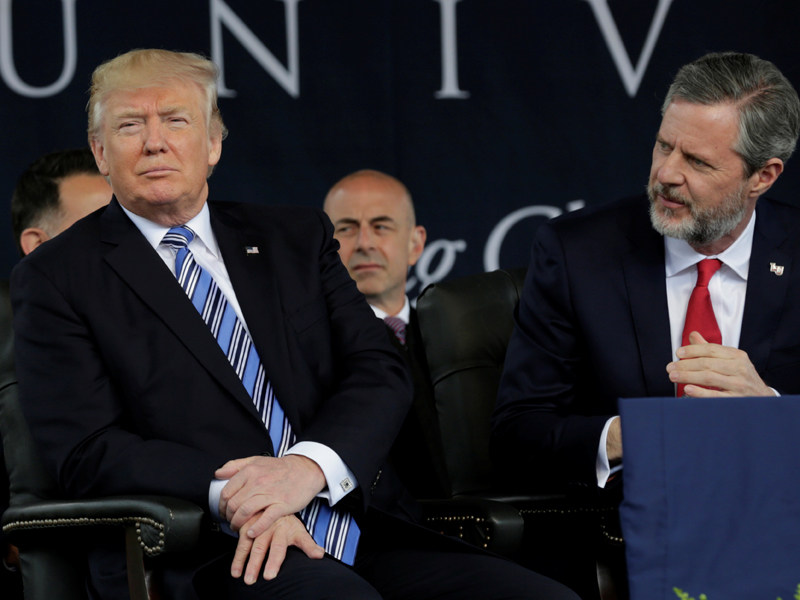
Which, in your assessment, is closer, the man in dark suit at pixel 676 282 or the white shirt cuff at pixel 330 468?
the white shirt cuff at pixel 330 468

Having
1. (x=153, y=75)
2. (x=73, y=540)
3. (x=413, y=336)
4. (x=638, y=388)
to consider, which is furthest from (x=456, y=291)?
(x=73, y=540)

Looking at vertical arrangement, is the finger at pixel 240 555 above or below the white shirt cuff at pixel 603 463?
below

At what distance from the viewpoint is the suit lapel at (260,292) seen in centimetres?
204

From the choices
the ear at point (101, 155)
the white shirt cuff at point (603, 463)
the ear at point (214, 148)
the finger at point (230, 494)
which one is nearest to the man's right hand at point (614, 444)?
the white shirt cuff at point (603, 463)

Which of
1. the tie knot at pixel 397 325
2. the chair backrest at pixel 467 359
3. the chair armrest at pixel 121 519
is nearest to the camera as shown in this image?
the chair armrest at pixel 121 519

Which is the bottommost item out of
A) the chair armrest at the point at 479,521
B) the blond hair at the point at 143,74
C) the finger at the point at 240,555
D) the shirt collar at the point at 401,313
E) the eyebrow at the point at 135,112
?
the chair armrest at the point at 479,521

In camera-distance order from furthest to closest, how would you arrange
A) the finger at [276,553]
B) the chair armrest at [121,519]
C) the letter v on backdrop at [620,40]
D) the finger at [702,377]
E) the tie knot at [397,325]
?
1. the letter v on backdrop at [620,40]
2. the tie knot at [397,325]
3. the finger at [702,377]
4. the finger at [276,553]
5. the chair armrest at [121,519]

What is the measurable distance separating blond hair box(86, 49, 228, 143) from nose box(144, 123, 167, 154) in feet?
0.31

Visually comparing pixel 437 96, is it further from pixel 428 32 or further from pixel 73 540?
pixel 73 540

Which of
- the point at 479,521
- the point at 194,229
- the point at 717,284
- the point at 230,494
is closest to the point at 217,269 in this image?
the point at 194,229

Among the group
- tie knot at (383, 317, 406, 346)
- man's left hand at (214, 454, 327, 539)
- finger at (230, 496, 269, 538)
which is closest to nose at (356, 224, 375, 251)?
tie knot at (383, 317, 406, 346)

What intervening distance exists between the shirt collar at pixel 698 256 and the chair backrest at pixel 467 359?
0.40 metres

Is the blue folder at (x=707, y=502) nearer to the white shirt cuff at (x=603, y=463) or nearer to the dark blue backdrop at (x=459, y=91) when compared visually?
the white shirt cuff at (x=603, y=463)

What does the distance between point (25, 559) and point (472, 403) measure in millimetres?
1027
